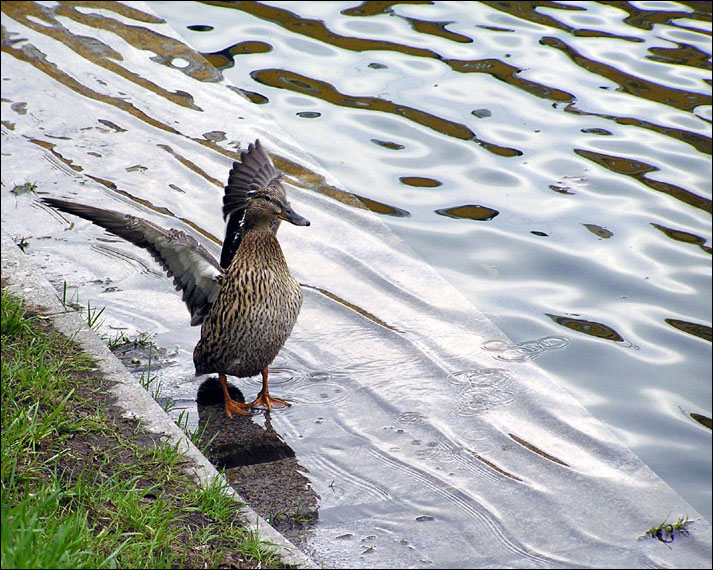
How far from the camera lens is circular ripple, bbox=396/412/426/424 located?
481 cm

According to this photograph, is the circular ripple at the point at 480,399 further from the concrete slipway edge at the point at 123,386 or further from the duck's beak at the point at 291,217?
the concrete slipway edge at the point at 123,386

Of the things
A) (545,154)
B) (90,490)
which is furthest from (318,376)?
(545,154)

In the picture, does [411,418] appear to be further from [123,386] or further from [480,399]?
[123,386]

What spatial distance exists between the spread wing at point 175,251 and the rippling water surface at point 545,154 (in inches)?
66.1

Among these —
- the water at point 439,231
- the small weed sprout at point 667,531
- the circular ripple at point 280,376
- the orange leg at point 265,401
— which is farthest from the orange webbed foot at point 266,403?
the small weed sprout at point 667,531

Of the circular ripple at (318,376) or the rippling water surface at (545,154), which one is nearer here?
the circular ripple at (318,376)

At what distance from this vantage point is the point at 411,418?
4.84 metres

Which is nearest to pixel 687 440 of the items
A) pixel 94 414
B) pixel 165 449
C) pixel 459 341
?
pixel 459 341

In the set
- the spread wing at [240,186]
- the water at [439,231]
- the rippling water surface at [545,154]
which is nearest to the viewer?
the water at [439,231]

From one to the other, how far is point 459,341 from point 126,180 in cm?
303

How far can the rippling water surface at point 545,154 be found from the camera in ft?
17.7

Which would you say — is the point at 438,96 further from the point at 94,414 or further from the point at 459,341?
the point at 94,414

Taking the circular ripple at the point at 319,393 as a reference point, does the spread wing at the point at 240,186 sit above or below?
above

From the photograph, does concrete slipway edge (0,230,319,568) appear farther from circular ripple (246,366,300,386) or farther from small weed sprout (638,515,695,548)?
small weed sprout (638,515,695,548)
